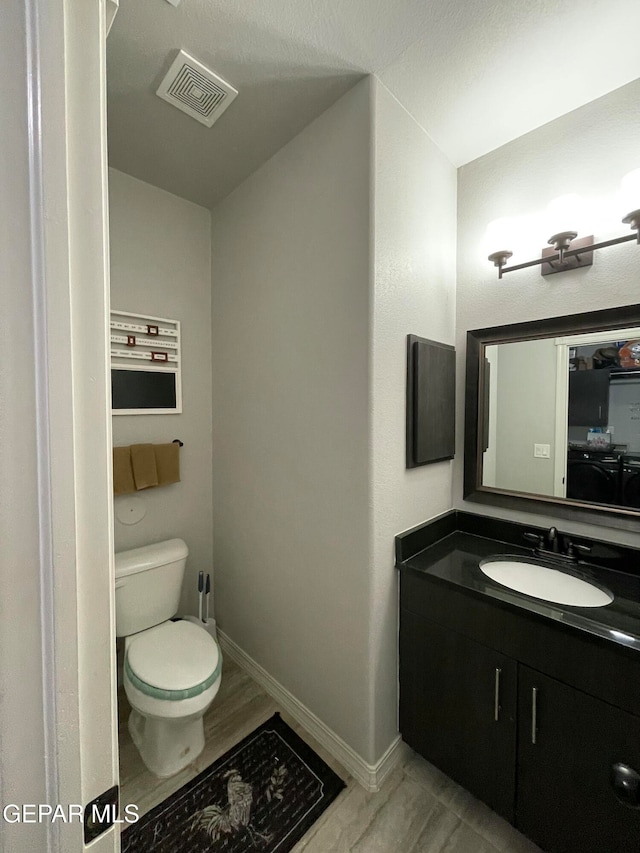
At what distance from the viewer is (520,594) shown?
120 centimetres

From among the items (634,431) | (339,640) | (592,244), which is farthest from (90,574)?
(592,244)

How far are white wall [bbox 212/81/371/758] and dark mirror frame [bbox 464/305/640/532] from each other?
0.68m

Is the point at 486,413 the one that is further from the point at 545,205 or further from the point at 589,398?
the point at 545,205

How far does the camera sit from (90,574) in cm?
44

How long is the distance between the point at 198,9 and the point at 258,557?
209 centimetres

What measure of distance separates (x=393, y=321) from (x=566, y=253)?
0.70 metres

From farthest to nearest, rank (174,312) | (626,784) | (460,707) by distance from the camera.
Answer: (174,312)
(460,707)
(626,784)

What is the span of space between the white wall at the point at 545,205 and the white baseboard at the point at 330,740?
1.10 metres

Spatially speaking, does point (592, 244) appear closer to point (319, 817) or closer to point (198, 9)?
point (198, 9)

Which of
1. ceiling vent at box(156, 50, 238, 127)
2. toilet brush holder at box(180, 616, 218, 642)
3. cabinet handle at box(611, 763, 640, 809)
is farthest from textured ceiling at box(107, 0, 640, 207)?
toilet brush holder at box(180, 616, 218, 642)

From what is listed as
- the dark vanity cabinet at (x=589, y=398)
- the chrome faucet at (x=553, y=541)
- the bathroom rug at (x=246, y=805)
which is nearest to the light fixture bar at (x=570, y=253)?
the dark vanity cabinet at (x=589, y=398)

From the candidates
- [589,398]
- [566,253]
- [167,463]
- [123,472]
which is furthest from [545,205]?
[123,472]

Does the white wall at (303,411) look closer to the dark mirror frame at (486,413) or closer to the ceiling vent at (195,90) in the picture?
the ceiling vent at (195,90)

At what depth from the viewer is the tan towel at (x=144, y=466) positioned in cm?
186
